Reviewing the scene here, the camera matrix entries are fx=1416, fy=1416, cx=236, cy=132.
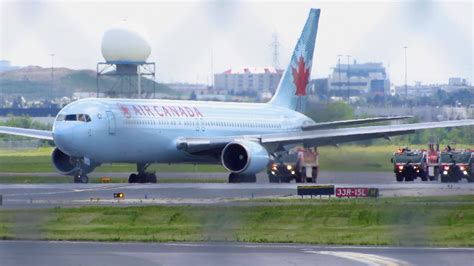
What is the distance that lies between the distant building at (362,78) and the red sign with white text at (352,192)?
14.4m

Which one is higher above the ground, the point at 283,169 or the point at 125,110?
the point at 125,110

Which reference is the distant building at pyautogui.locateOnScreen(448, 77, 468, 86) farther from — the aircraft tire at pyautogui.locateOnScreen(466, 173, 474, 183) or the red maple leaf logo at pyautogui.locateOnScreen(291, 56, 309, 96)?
the red maple leaf logo at pyautogui.locateOnScreen(291, 56, 309, 96)

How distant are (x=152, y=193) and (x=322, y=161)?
887 cm

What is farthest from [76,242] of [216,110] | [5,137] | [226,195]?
[5,137]

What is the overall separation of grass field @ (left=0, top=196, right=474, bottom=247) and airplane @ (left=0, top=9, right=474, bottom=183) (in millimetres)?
17223

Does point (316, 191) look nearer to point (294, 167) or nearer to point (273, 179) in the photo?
point (294, 167)

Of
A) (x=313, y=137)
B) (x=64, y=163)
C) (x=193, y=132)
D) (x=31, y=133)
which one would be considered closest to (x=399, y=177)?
(x=313, y=137)

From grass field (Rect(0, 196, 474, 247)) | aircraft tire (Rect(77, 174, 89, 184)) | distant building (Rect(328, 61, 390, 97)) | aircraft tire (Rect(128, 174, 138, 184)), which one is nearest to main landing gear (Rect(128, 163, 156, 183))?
aircraft tire (Rect(128, 174, 138, 184))

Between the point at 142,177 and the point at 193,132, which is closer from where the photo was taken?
the point at 142,177

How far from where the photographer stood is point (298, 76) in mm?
80750

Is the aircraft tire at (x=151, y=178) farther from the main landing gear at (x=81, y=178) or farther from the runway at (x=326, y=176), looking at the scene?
the runway at (x=326, y=176)

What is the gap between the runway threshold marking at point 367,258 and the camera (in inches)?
1225

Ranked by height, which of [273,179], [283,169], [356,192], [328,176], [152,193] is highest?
[356,192]

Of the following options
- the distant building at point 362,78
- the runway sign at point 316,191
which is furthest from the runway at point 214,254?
the runway sign at point 316,191
